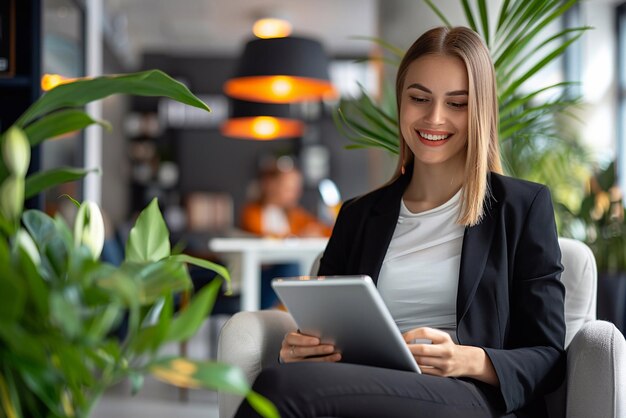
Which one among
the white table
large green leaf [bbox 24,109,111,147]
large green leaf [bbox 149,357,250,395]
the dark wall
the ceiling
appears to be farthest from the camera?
the dark wall

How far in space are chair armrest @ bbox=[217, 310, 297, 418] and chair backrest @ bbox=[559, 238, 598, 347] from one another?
0.66m

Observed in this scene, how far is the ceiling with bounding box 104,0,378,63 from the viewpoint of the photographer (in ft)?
27.4

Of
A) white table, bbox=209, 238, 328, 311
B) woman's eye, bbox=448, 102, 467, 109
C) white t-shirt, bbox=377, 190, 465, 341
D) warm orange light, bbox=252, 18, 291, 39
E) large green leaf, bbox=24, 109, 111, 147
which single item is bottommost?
white table, bbox=209, 238, 328, 311

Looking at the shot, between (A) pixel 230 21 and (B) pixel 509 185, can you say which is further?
(A) pixel 230 21

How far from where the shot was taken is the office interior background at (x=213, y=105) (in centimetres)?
483

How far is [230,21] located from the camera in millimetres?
9000

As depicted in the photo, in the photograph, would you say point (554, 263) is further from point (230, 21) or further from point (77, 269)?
point (230, 21)

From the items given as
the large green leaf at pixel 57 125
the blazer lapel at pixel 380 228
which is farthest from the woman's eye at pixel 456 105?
the large green leaf at pixel 57 125

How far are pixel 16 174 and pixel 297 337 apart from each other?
2.80 feet

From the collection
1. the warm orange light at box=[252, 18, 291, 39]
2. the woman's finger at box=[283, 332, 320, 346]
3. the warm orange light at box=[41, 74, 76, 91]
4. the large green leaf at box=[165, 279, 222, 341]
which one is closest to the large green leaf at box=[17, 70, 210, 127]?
the large green leaf at box=[165, 279, 222, 341]

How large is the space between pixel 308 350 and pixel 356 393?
229 millimetres

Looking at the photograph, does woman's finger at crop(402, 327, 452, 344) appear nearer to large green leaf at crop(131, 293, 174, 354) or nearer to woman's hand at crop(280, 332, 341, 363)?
woman's hand at crop(280, 332, 341, 363)

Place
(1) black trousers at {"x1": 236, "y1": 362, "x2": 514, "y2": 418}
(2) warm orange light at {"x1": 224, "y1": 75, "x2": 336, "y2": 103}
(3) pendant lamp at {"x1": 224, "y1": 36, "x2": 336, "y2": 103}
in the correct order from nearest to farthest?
(1) black trousers at {"x1": 236, "y1": 362, "x2": 514, "y2": 418} < (3) pendant lamp at {"x1": 224, "y1": 36, "x2": 336, "y2": 103} < (2) warm orange light at {"x1": 224, "y1": 75, "x2": 336, "y2": 103}

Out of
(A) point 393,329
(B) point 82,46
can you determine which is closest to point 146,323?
(A) point 393,329
